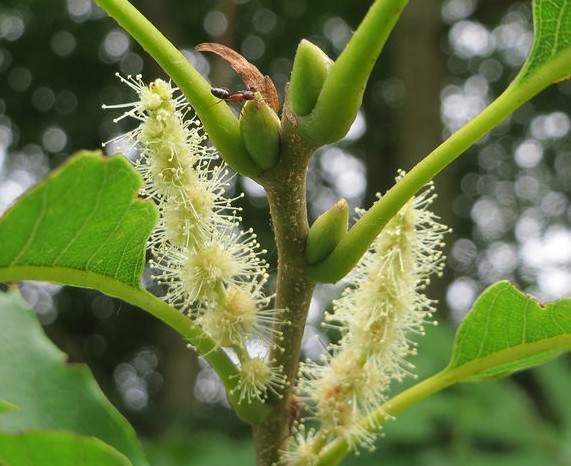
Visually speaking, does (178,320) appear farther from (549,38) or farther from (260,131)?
(549,38)

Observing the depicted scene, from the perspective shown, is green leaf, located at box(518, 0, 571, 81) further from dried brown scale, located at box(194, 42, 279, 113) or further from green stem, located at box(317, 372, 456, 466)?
green stem, located at box(317, 372, 456, 466)

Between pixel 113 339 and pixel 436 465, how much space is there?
6939 mm

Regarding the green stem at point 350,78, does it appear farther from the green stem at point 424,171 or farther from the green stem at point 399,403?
the green stem at point 399,403

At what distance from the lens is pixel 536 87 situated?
2.62 feet

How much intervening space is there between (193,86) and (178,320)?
266mm

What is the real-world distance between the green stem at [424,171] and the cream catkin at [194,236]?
117 millimetres

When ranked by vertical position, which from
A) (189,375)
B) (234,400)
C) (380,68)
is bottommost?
→ (234,400)

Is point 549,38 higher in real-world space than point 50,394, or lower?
higher

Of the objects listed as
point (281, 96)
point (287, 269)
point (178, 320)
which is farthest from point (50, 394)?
point (281, 96)

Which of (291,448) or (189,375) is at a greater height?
(189,375)

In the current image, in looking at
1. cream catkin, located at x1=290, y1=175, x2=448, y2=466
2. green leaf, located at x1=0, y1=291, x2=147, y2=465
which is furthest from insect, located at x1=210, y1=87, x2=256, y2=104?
green leaf, located at x1=0, y1=291, x2=147, y2=465

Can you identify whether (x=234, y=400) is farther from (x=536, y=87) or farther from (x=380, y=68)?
(x=380, y=68)

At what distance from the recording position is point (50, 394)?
90 centimetres

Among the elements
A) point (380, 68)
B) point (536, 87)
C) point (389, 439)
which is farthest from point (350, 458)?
point (380, 68)
